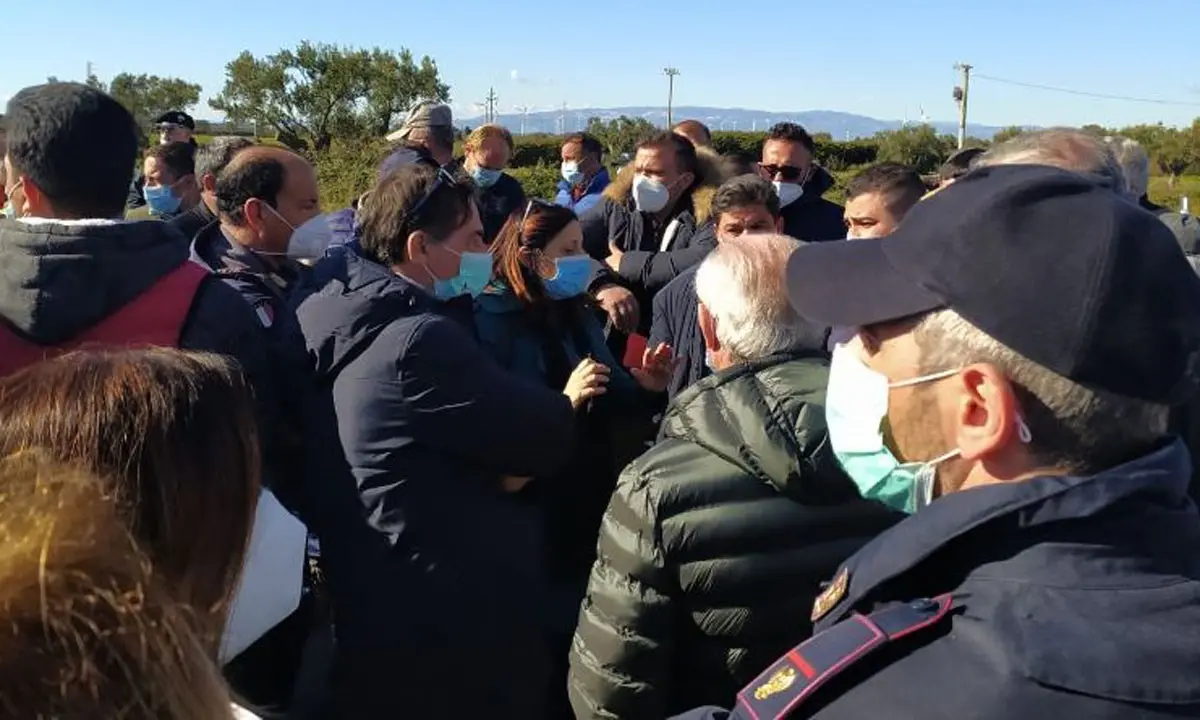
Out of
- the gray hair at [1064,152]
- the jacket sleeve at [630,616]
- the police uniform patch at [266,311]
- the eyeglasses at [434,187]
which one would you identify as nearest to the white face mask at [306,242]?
the police uniform patch at [266,311]

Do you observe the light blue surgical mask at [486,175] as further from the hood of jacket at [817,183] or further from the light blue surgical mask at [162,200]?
the hood of jacket at [817,183]

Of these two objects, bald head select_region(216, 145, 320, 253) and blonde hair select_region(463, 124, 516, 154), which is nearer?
bald head select_region(216, 145, 320, 253)

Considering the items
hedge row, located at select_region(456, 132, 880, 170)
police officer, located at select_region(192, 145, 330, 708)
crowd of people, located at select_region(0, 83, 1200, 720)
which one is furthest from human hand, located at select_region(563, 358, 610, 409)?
hedge row, located at select_region(456, 132, 880, 170)

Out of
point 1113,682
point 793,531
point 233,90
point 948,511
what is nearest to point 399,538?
point 793,531

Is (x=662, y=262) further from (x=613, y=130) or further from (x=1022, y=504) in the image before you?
(x=613, y=130)

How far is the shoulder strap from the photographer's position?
3.78 ft

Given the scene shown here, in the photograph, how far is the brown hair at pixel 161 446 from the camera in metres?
1.12

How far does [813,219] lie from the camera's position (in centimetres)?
580

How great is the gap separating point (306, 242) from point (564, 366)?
3.83 ft

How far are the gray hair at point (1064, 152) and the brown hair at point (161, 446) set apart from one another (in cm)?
257

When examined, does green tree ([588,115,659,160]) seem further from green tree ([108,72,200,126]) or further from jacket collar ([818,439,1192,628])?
jacket collar ([818,439,1192,628])

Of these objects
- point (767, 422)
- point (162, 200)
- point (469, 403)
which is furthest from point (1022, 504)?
point (162, 200)

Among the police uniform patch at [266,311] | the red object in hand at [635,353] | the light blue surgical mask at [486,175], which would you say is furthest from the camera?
the light blue surgical mask at [486,175]

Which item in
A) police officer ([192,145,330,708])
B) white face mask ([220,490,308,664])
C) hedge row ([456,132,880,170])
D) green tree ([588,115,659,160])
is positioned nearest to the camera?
white face mask ([220,490,308,664])
